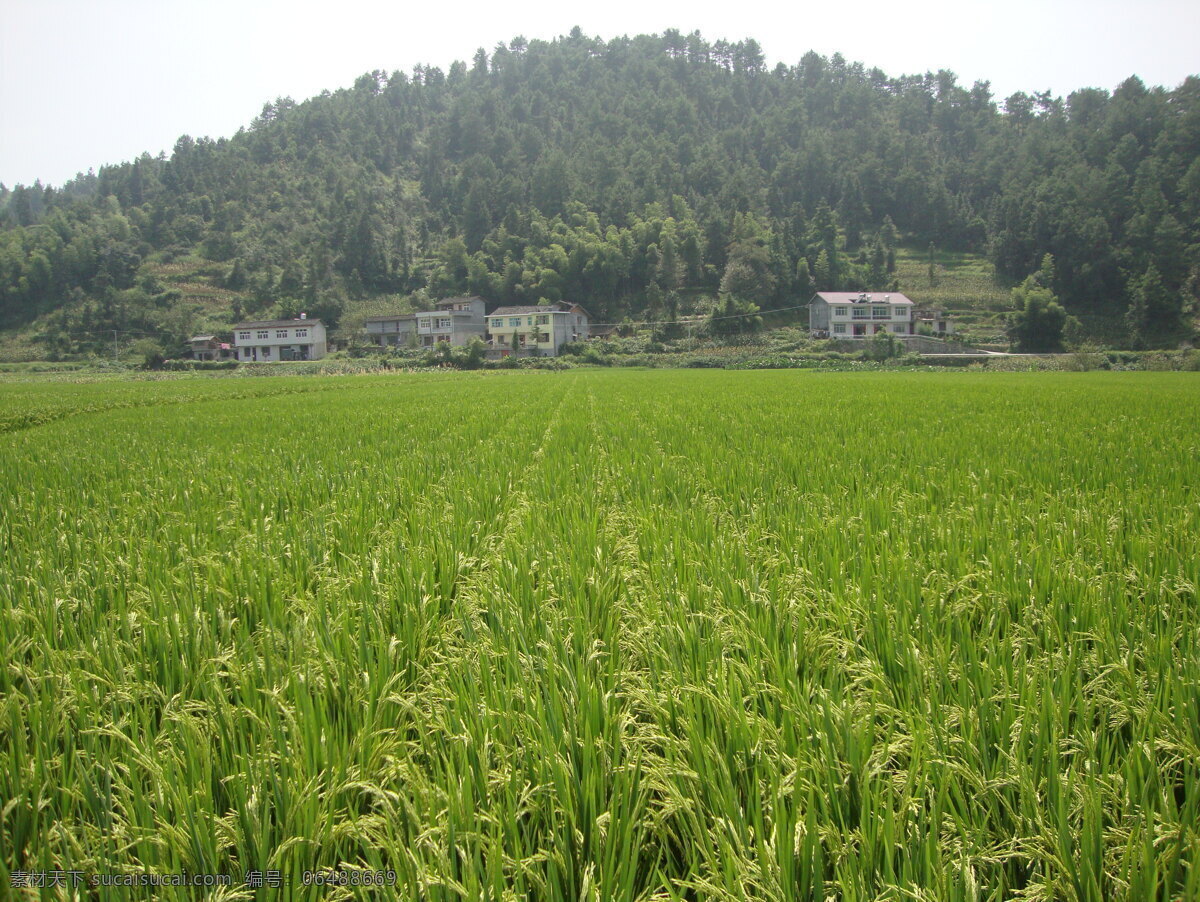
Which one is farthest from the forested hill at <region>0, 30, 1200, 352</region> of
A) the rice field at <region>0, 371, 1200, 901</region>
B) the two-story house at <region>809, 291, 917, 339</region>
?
the rice field at <region>0, 371, 1200, 901</region>

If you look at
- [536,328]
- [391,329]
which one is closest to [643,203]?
[536,328]

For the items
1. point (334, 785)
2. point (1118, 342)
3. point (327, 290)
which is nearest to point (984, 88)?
point (1118, 342)

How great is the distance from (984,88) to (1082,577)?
167341 millimetres

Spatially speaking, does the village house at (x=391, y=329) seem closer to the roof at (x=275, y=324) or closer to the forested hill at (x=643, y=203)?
the roof at (x=275, y=324)

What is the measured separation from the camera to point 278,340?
75062 mm

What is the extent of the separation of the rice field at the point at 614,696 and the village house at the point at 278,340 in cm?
7717

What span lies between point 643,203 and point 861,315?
42786 mm

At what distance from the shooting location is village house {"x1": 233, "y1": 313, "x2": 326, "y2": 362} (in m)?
74.6

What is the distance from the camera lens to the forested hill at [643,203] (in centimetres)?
8162

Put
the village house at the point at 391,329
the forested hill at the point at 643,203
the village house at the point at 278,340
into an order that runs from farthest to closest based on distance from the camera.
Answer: the forested hill at the point at 643,203
the village house at the point at 391,329
the village house at the point at 278,340

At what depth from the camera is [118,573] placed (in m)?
3.35

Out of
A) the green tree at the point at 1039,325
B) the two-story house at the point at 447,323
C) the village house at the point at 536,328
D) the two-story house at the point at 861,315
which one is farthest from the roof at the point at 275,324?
the green tree at the point at 1039,325

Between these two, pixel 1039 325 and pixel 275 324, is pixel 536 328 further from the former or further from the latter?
pixel 1039 325

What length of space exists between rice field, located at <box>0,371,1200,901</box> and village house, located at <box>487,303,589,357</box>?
67.2m
